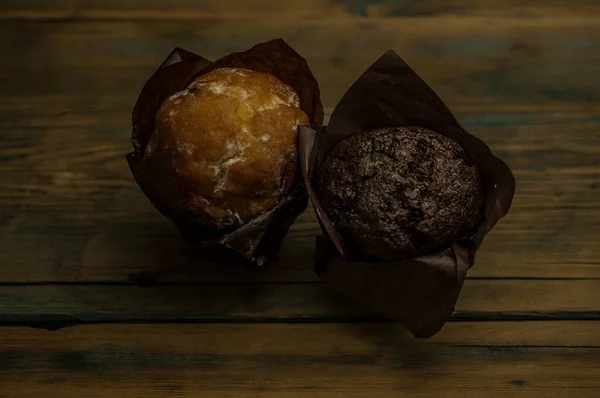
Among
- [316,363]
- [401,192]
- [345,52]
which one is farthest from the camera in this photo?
[345,52]

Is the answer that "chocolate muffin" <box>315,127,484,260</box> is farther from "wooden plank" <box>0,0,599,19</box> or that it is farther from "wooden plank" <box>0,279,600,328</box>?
"wooden plank" <box>0,0,599,19</box>

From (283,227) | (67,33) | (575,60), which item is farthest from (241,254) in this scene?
(575,60)

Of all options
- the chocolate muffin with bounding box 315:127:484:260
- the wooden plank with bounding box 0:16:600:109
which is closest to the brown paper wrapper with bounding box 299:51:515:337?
the chocolate muffin with bounding box 315:127:484:260

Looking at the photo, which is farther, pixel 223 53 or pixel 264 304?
pixel 223 53

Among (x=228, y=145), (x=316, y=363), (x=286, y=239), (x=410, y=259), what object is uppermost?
(x=228, y=145)

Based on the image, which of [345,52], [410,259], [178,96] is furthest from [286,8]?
[410,259]

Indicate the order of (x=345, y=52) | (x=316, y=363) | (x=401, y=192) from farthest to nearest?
(x=345, y=52), (x=316, y=363), (x=401, y=192)

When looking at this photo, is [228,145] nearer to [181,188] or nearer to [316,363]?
[181,188]
